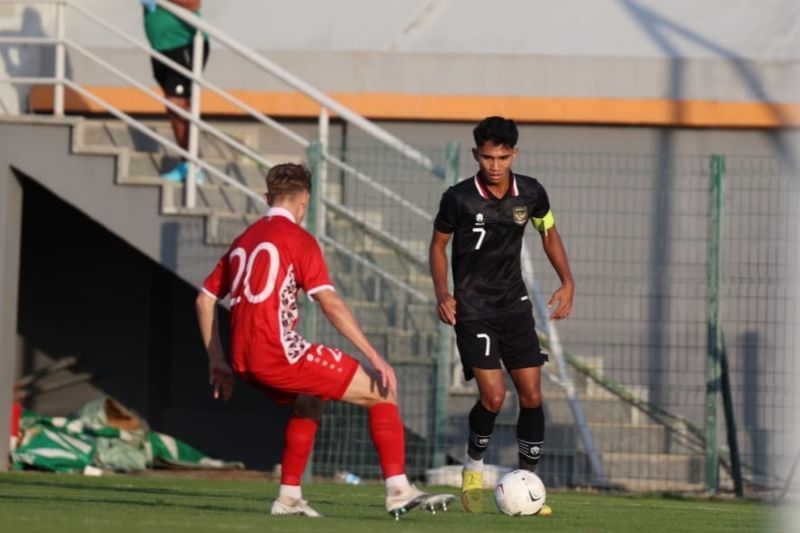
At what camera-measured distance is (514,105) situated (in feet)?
56.7

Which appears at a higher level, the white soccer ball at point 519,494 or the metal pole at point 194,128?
the metal pole at point 194,128

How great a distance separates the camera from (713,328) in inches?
589

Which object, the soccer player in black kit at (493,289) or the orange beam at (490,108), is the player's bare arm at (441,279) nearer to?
the soccer player in black kit at (493,289)

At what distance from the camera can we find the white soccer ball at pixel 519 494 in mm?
9867

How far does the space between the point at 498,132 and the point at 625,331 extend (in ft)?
18.0

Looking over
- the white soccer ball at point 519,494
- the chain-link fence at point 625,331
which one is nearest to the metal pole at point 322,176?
the chain-link fence at point 625,331

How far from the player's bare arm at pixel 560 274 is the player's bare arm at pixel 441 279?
23.0 inches

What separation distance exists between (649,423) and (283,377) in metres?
6.65

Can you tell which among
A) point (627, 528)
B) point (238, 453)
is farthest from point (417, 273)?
point (627, 528)

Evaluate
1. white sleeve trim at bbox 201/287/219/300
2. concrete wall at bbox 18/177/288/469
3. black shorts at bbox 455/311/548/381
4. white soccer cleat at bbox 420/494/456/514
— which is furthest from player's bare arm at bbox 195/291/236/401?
concrete wall at bbox 18/177/288/469

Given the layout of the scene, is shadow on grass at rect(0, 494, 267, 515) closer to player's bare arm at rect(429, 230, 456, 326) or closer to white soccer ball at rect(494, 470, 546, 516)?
white soccer ball at rect(494, 470, 546, 516)

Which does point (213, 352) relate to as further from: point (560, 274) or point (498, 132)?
point (560, 274)

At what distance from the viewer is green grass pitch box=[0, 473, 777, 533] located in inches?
329

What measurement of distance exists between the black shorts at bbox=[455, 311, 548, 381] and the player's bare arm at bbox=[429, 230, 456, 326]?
15 centimetres
